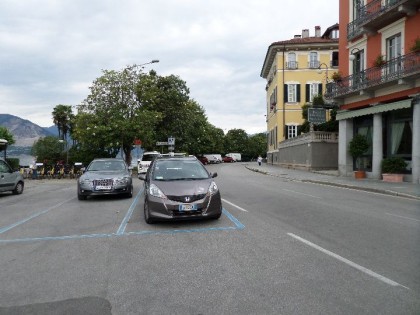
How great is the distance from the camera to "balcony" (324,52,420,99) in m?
19.0

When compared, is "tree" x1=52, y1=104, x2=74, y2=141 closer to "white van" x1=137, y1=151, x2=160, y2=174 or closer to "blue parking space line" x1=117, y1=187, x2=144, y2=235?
"white van" x1=137, y1=151, x2=160, y2=174

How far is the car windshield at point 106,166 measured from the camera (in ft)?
49.4

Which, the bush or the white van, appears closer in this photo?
the bush

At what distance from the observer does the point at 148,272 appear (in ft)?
17.2

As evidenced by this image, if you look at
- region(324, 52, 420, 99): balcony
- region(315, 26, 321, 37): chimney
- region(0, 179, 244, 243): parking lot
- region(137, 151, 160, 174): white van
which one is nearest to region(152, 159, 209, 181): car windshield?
region(0, 179, 244, 243): parking lot

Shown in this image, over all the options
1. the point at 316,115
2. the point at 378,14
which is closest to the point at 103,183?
the point at 378,14

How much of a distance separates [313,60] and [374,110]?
89.5 ft

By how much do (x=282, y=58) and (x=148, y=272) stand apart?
45.5 metres

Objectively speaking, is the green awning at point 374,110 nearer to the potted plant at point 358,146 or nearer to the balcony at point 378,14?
the potted plant at point 358,146

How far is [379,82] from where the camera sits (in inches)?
837

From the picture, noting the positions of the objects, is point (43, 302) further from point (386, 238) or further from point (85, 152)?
point (85, 152)

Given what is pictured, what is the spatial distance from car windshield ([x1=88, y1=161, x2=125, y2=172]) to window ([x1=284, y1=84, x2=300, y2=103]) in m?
35.4

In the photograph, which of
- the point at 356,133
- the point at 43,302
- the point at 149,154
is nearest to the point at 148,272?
the point at 43,302

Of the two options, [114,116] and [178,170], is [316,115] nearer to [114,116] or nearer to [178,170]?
[114,116]
